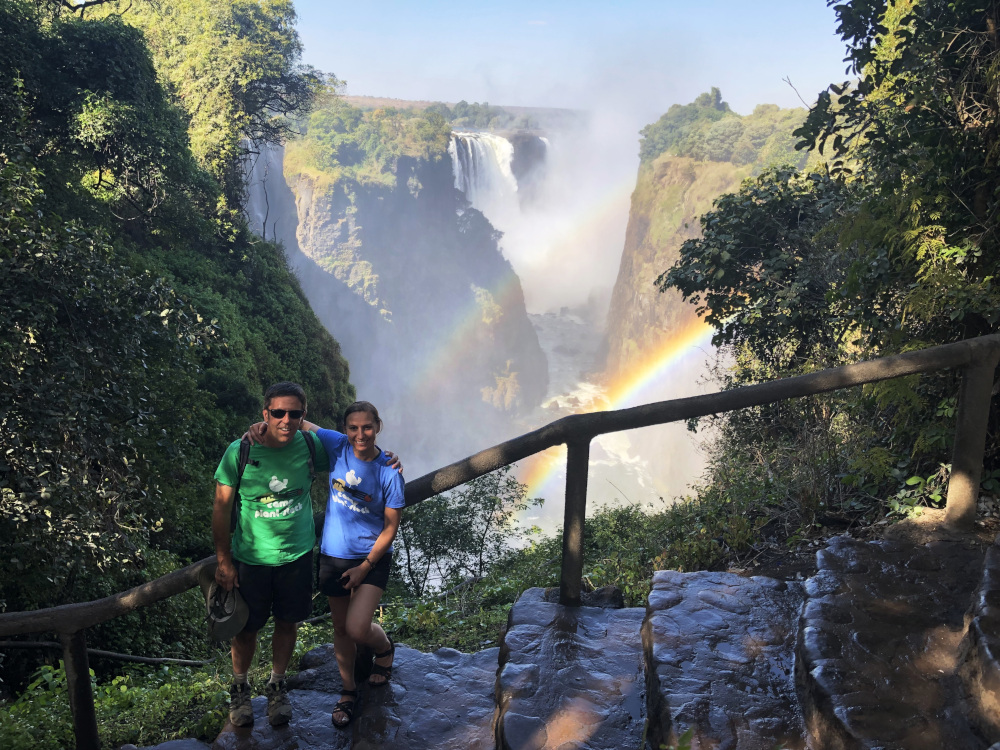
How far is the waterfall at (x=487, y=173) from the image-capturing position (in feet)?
242

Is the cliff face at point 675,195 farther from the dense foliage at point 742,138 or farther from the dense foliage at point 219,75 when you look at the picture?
the dense foliage at point 219,75

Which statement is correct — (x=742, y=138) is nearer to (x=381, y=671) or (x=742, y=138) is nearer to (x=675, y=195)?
(x=675, y=195)

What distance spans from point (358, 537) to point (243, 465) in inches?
18.5

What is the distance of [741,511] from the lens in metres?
4.54

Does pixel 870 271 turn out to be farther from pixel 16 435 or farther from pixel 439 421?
pixel 439 421

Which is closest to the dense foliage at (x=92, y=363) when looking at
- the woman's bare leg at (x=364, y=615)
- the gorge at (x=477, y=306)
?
the woman's bare leg at (x=364, y=615)

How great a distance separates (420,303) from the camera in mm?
71688

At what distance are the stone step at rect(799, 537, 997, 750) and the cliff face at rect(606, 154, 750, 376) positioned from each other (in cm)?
5671

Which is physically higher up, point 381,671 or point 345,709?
point 381,671

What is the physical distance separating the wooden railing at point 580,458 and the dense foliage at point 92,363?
4709mm

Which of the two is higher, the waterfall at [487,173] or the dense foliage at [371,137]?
the waterfall at [487,173]

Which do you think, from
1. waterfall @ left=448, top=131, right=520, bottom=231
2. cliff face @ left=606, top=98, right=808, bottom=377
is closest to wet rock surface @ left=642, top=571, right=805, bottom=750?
cliff face @ left=606, top=98, right=808, bottom=377

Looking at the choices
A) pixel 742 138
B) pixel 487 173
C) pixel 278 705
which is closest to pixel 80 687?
pixel 278 705

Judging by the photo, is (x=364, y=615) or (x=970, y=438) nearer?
(x=364, y=615)
